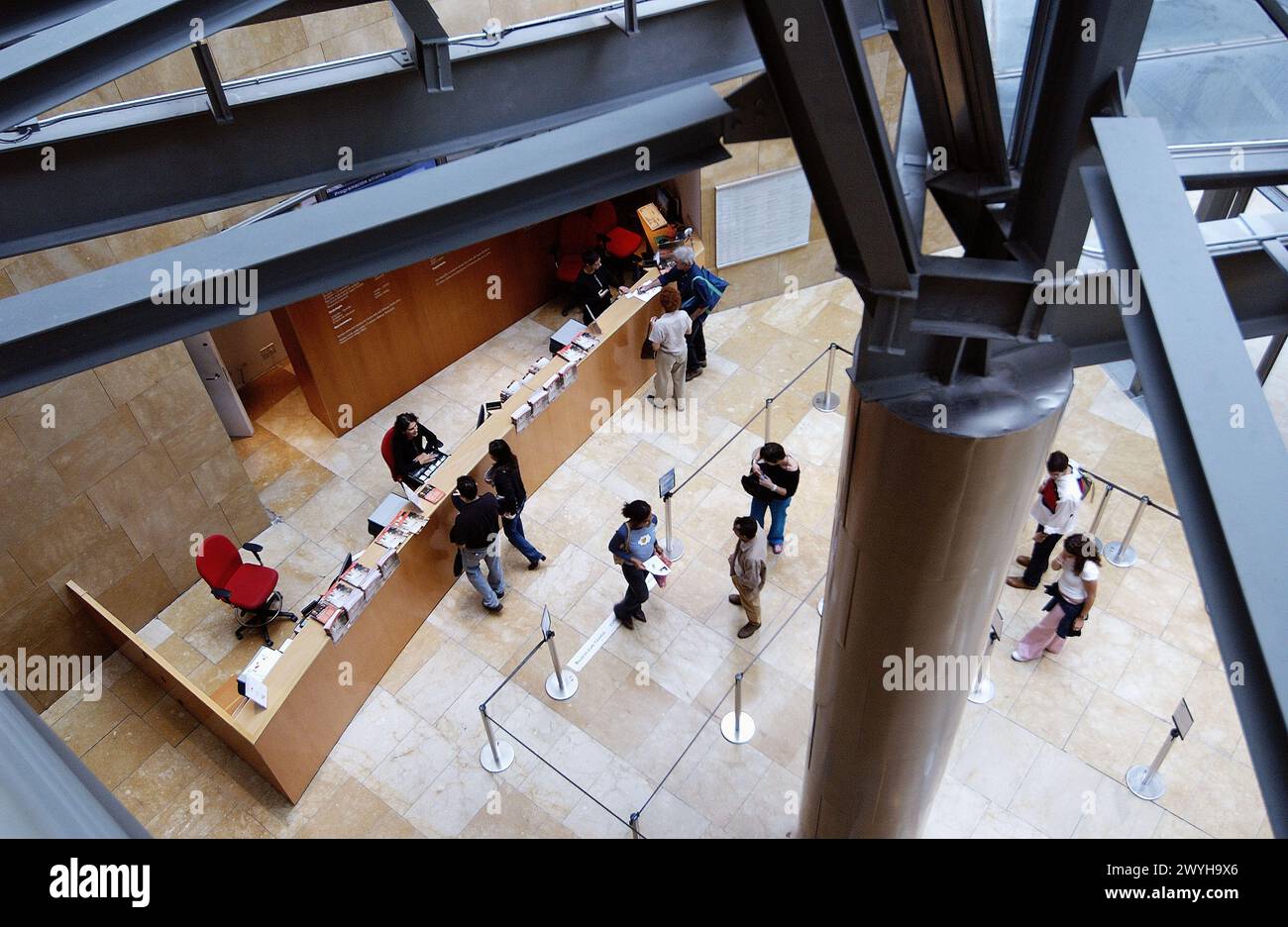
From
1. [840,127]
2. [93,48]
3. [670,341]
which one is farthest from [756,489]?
[93,48]

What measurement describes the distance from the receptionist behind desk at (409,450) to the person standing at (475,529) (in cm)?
109

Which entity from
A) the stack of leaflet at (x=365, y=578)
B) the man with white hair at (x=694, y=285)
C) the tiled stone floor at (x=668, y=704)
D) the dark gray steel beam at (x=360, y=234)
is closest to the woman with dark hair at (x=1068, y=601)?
the tiled stone floor at (x=668, y=704)

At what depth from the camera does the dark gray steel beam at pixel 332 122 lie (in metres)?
4.89

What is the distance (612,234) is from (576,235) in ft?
2.09

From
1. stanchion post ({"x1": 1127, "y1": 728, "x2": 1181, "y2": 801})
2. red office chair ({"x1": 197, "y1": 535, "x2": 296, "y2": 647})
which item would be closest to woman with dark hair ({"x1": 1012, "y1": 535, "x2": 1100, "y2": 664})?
stanchion post ({"x1": 1127, "y1": 728, "x2": 1181, "y2": 801})

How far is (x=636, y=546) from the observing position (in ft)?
29.2

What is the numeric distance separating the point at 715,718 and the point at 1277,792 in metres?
7.25

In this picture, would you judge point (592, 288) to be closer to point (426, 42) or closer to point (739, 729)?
point (739, 729)

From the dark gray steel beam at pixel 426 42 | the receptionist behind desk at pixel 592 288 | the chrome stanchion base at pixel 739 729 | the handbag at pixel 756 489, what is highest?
the dark gray steel beam at pixel 426 42

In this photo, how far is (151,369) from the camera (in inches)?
372

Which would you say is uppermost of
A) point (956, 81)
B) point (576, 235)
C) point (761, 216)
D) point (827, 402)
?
point (956, 81)

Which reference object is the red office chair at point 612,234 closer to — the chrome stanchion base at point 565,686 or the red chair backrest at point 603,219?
the red chair backrest at point 603,219

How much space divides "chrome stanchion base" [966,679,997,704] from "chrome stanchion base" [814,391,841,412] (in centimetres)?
390

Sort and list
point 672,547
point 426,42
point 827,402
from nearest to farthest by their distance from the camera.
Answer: point 426,42, point 672,547, point 827,402
